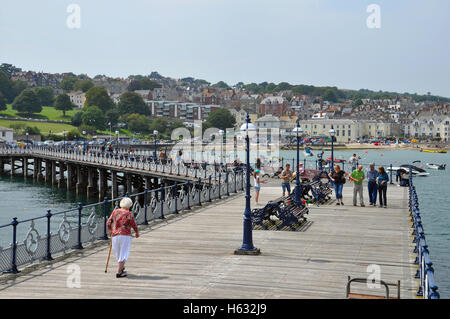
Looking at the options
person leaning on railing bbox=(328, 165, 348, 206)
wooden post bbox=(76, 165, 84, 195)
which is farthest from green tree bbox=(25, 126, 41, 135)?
person leaning on railing bbox=(328, 165, 348, 206)

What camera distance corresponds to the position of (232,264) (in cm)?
1294

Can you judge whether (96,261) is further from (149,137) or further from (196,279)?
(149,137)

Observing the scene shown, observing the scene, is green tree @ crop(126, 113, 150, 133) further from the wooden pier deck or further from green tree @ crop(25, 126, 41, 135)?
the wooden pier deck

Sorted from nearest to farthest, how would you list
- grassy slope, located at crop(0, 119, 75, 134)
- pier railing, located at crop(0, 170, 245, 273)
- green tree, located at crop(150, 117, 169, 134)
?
pier railing, located at crop(0, 170, 245, 273), grassy slope, located at crop(0, 119, 75, 134), green tree, located at crop(150, 117, 169, 134)

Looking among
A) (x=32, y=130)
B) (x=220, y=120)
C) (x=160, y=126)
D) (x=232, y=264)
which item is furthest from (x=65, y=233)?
(x=220, y=120)

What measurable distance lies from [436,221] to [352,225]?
24.8 meters

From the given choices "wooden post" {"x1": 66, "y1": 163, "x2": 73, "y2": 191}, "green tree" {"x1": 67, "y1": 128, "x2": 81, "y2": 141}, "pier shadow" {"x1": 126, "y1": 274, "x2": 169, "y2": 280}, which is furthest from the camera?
"green tree" {"x1": 67, "y1": 128, "x2": 81, "y2": 141}

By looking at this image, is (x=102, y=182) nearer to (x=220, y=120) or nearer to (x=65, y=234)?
(x=65, y=234)

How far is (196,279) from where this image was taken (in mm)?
11547

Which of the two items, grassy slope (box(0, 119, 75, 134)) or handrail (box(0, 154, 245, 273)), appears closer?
handrail (box(0, 154, 245, 273))

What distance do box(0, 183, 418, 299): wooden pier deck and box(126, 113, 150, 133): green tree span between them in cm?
17229

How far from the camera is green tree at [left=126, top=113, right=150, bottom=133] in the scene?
18925cm

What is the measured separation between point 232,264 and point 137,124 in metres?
179
